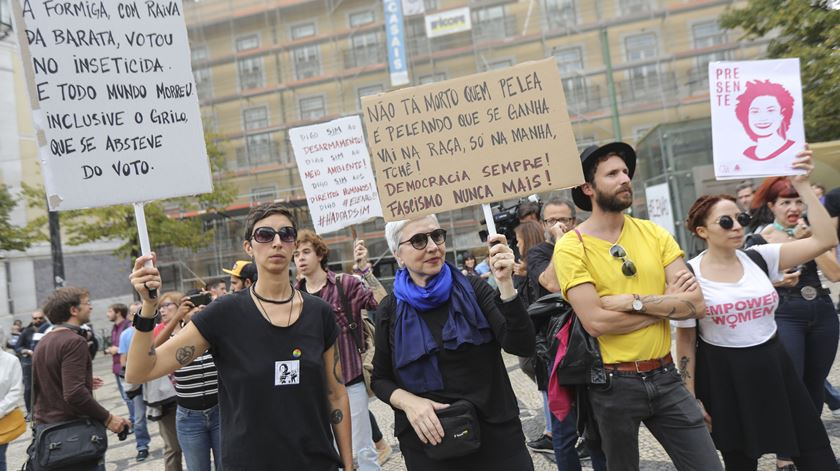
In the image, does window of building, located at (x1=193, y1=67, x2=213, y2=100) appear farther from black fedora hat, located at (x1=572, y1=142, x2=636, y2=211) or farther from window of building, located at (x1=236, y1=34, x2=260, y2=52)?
black fedora hat, located at (x1=572, y1=142, x2=636, y2=211)

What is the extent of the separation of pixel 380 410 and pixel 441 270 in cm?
493

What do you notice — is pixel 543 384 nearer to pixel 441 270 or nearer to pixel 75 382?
pixel 441 270

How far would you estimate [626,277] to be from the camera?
2850 mm

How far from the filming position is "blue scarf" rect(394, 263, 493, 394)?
2669 mm

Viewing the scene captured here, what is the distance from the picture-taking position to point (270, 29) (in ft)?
83.8

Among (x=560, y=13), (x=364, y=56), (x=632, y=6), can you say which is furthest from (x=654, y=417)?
(x=364, y=56)

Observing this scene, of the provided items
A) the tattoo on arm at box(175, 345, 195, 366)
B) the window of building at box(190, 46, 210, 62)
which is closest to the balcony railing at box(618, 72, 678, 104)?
the window of building at box(190, 46, 210, 62)

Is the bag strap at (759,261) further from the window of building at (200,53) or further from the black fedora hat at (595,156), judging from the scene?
the window of building at (200,53)

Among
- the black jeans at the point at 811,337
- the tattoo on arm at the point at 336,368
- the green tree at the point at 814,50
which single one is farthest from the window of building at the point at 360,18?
the tattoo on arm at the point at 336,368

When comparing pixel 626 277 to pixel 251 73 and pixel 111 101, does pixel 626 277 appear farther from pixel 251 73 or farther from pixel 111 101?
pixel 251 73

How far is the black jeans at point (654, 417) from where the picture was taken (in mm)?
2717

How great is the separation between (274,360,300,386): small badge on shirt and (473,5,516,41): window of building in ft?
73.4

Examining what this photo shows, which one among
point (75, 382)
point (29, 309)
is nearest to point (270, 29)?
point (29, 309)

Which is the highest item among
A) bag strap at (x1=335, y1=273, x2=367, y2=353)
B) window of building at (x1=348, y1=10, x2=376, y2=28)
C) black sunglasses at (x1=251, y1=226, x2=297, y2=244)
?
window of building at (x1=348, y1=10, x2=376, y2=28)
